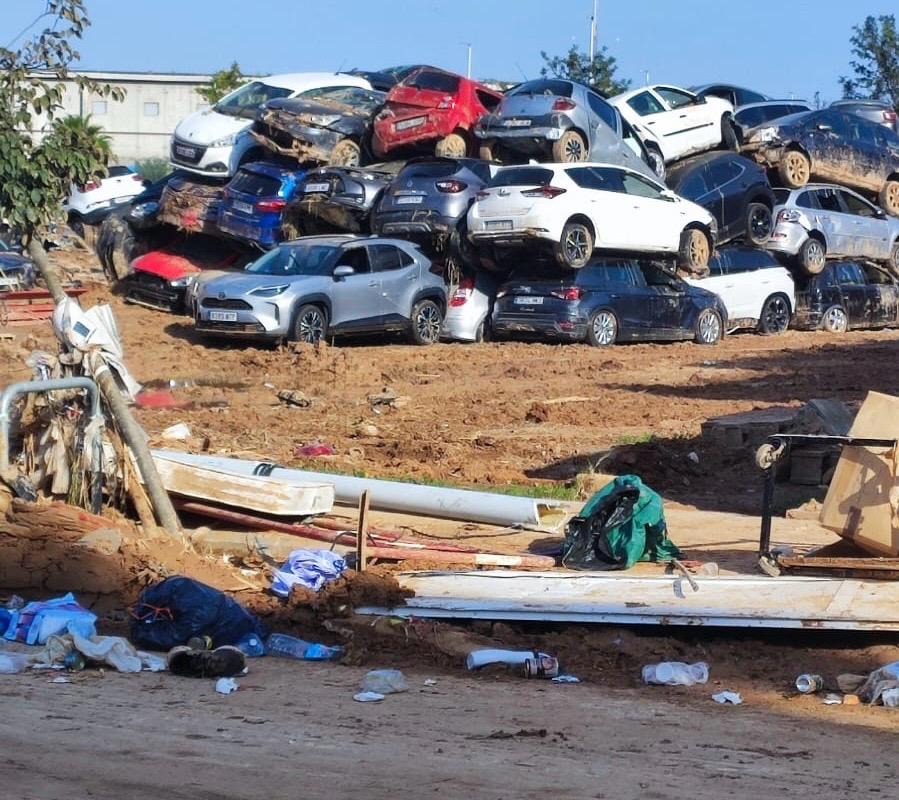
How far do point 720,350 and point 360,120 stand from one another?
284 inches

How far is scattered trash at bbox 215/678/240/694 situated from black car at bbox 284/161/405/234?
655 inches

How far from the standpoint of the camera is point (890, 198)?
29484mm

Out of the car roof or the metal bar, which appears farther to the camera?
the car roof

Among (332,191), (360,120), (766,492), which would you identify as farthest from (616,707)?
(360,120)

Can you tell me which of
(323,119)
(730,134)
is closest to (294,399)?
(323,119)

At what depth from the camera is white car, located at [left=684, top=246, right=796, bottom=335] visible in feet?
81.2

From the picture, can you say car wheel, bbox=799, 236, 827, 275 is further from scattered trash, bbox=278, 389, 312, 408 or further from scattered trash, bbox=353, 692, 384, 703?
scattered trash, bbox=353, 692, 384, 703

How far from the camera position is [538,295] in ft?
73.3

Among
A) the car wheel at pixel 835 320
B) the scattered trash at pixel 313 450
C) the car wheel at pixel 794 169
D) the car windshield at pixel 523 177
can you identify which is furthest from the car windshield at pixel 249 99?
the scattered trash at pixel 313 450

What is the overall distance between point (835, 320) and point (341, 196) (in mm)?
8758

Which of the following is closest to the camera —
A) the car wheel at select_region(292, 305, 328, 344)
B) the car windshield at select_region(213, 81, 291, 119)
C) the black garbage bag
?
the black garbage bag

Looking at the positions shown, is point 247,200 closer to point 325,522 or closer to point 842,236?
point 842,236

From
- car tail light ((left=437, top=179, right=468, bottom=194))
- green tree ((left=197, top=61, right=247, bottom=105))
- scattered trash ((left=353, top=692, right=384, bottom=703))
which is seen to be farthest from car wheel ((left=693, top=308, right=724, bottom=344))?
green tree ((left=197, top=61, right=247, bottom=105))

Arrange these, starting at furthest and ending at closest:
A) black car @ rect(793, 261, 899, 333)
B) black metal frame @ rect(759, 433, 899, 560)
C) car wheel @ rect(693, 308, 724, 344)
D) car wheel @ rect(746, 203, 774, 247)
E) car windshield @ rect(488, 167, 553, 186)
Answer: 1. black car @ rect(793, 261, 899, 333)
2. car wheel @ rect(746, 203, 774, 247)
3. car wheel @ rect(693, 308, 724, 344)
4. car windshield @ rect(488, 167, 553, 186)
5. black metal frame @ rect(759, 433, 899, 560)
